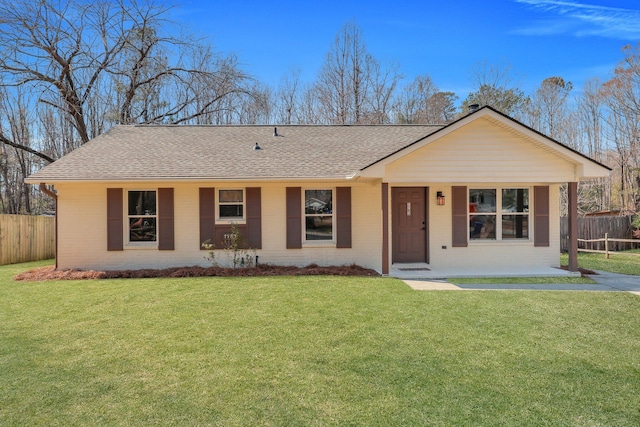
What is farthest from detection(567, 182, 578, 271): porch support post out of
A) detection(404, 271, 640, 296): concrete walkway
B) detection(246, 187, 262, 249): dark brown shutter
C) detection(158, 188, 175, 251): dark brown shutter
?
detection(158, 188, 175, 251): dark brown shutter

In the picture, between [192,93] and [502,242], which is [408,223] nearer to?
[502,242]

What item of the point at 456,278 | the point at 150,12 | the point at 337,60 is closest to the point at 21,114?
the point at 150,12

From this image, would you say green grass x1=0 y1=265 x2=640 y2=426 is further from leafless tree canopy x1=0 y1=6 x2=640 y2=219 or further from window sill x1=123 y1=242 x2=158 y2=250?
leafless tree canopy x1=0 y1=6 x2=640 y2=219

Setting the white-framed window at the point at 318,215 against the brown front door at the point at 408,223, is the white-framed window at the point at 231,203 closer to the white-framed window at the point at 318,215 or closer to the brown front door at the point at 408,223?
the white-framed window at the point at 318,215

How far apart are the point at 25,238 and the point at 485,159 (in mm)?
16075

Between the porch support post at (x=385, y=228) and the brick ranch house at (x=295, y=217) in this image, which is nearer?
the porch support post at (x=385, y=228)

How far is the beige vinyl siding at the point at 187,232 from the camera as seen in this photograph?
1039 centimetres

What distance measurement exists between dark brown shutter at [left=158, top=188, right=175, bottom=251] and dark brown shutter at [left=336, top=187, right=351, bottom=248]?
460cm

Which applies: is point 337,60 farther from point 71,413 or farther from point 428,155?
point 71,413

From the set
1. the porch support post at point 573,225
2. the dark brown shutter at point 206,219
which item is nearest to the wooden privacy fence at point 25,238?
the dark brown shutter at point 206,219

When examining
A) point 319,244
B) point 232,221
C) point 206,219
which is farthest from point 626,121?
point 206,219

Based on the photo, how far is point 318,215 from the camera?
10664 millimetres

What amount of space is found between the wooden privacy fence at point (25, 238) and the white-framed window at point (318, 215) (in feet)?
36.3

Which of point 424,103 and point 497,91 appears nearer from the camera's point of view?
point 497,91
